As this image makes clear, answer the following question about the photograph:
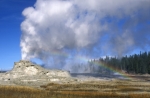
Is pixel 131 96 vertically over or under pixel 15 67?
under

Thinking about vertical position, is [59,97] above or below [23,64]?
below

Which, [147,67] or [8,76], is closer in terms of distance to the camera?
[8,76]

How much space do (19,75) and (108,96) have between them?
79.7m

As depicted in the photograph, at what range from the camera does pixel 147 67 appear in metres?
193

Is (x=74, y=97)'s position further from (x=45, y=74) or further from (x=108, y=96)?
(x=45, y=74)

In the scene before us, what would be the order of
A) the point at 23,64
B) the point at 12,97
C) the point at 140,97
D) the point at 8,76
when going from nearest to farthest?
1. the point at 12,97
2. the point at 140,97
3. the point at 8,76
4. the point at 23,64

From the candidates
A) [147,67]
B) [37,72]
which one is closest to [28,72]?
[37,72]

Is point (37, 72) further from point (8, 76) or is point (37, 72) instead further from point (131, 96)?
point (131, 96)

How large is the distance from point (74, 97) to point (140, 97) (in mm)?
11465

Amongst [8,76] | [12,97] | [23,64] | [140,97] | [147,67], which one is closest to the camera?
[12,97]

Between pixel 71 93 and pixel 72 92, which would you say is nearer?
pixel 71 93

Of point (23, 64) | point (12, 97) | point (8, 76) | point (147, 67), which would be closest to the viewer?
point (12, 97)

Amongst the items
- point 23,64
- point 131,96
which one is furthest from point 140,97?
point 23,64

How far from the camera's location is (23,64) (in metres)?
124
